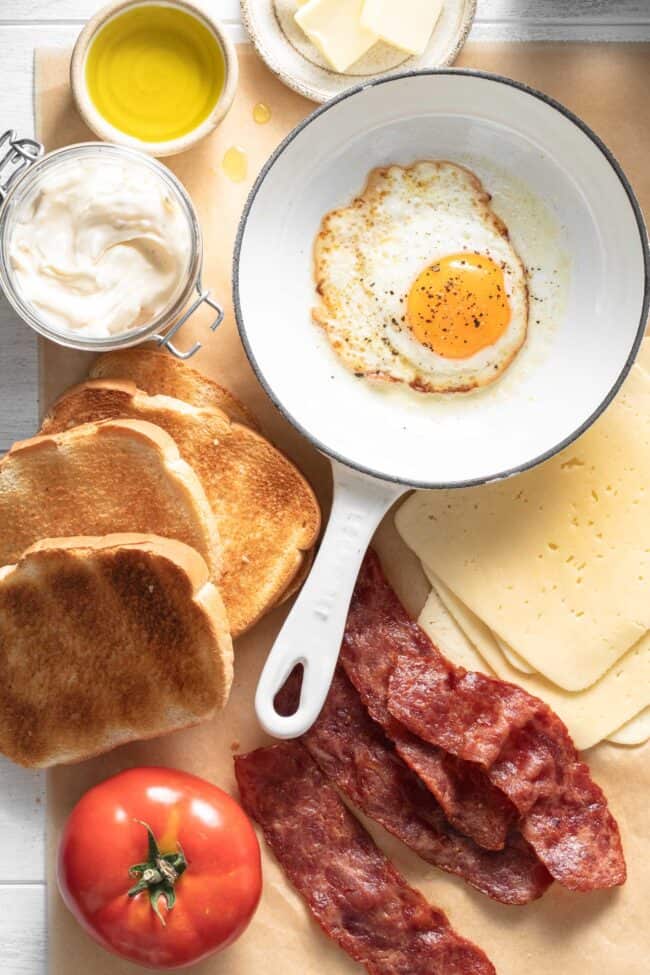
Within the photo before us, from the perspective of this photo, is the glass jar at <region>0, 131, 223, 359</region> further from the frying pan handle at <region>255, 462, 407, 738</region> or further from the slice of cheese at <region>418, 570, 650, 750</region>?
the slice of cheese at <region>418, 570, 650, 750</region>

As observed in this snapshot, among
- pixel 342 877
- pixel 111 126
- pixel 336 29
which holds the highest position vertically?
pixel 336 29

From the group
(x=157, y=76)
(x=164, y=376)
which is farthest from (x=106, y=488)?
(x=157, y=76)

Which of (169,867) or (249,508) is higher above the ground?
(249,508)

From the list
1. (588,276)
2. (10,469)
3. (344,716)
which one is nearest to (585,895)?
(344,716)

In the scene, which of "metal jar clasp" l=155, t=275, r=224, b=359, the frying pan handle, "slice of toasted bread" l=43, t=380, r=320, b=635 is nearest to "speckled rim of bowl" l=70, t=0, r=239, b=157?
"metal jar clasp" l=155, t=275, r=224, b=359

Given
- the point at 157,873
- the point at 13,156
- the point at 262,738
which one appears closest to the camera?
the point at 157,873

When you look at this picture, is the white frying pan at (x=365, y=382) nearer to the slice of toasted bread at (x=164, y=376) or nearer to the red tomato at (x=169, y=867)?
the slice of toasted bread at (x=164, y=376)

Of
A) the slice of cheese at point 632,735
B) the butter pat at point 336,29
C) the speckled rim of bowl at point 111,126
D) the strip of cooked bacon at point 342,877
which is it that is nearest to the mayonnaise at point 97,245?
the speckled rim of bowl at point 111,126

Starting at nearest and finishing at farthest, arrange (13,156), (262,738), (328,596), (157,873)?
(157,873) → (328,596) → (13,156) → (262,738)

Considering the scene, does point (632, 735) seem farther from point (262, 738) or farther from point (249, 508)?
point (249, 508)
